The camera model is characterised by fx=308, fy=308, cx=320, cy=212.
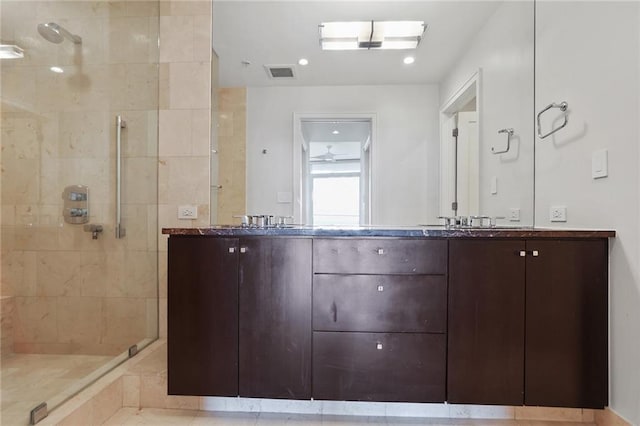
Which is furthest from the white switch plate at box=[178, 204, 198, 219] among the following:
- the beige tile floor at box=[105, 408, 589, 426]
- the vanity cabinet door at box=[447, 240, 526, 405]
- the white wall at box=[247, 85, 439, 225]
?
the vanity cabinet door at box=[447, 240, 526, 405]

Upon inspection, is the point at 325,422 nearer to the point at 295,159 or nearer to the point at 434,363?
the point at 434,363

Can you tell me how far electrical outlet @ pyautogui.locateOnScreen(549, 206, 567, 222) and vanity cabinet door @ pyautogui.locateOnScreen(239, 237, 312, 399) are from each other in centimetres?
134

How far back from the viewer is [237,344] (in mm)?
1424

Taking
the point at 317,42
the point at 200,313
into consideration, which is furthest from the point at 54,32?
the point at 200,313

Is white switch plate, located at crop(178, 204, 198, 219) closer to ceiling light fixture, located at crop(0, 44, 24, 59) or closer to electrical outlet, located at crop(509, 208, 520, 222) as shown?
ceiling light fixture, located at crop(0, 44, 24, 59)

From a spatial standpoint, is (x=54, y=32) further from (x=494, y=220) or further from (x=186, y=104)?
(x=494, y=220)

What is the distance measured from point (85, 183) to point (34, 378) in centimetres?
110

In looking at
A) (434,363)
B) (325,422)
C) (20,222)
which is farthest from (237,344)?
(20,222)

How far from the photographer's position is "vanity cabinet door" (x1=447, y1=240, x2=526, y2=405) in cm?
136

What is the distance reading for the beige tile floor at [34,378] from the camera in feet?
4.26

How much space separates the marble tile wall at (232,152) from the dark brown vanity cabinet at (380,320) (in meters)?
0.80

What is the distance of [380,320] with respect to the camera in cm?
139

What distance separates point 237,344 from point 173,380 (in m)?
0.35

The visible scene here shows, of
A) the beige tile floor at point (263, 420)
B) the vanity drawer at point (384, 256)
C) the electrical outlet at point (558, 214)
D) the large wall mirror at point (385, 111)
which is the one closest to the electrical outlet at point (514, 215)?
the large wall mirror at point (385, 111)
